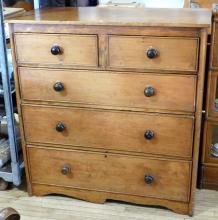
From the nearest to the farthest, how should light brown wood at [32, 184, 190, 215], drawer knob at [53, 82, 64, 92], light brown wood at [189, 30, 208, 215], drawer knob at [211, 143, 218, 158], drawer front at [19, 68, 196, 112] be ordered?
light brown wood at [189, 30, 208, 215] < drawer front at [19, 68, 196, 112] < drawer knob at [53, 82, 64, 92] < light brown wood at [32, 184, 190, 215] < drawer knob at [211, 143, 218, 158]

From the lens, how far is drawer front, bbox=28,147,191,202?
191 centimetres

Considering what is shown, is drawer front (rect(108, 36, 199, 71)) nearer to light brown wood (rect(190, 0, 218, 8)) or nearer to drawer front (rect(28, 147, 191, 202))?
drawer front (rect(28, 147, 191, 202))

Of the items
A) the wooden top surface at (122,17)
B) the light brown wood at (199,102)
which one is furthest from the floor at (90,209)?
the wooden top surface at (122,17)

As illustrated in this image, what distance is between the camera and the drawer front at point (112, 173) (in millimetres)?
1909

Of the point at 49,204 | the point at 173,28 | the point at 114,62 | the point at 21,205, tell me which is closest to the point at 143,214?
the point at 49,204

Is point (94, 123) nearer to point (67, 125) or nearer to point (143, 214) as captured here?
point (67, 125)

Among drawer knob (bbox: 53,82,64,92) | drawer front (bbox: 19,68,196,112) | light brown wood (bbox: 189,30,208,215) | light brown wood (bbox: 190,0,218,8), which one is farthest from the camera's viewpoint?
light brown wood (bbox: 190,0,218,8)

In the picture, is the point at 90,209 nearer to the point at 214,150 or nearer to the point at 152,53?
the point at 214,150

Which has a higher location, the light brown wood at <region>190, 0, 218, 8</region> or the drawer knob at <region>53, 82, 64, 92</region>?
the light brown wood at <region>190, 0, 218, 8</region>

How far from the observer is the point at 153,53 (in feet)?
5.53

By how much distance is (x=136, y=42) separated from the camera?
1.70 meters

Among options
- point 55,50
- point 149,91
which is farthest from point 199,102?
point 55,50

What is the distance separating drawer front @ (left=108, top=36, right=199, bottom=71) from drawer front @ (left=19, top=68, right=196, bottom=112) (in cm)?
5

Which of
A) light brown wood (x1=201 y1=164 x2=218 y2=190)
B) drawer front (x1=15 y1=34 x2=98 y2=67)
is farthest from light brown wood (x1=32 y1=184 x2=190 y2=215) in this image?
drawer front (x1=15 y1=34 x2=98 y2=67)
